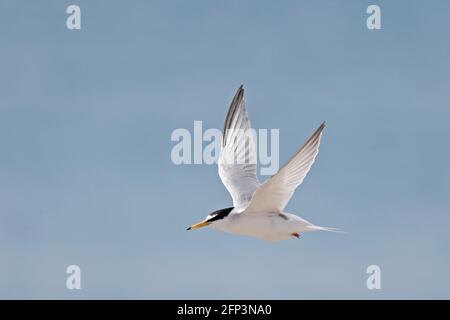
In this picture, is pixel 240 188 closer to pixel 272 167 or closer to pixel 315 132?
pixel 272 167

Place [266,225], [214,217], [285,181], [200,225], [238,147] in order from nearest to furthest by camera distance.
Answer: [285,181] → [266,225] → [214,217] → [200,225] → [238,147]

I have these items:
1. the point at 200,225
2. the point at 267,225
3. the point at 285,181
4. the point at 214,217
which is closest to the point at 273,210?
the point at 267,225

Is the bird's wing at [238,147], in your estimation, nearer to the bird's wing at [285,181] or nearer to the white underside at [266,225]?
the white underside at [266,225]

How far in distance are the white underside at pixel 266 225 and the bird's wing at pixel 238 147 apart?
2184 millimetres

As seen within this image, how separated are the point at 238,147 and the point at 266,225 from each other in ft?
9.76

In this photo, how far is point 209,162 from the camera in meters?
14.5

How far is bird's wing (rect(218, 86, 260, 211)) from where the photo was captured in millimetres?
14195

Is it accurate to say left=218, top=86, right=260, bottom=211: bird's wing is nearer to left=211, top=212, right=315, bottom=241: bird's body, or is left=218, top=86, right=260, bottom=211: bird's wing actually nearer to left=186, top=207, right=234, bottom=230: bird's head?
left=186, top=207, right=234, bottom=230: bird's head

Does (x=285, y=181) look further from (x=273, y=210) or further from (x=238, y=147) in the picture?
(x=238, y=147)

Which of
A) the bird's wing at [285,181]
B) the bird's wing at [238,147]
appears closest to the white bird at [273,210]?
the bird's wing at [285,181]

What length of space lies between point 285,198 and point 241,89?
327cm

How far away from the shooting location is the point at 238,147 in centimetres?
1446

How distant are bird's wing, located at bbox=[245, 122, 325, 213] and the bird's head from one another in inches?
17.0
